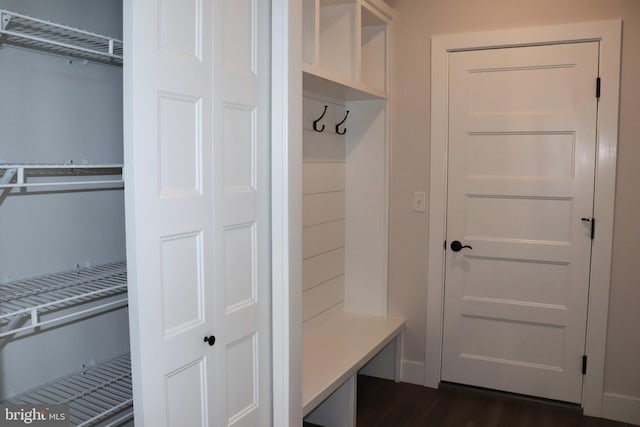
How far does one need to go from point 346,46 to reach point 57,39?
1.70 meters

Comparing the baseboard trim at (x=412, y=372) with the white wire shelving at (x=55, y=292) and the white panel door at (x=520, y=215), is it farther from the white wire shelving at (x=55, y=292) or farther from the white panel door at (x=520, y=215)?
the white wire shelving at (x=55, y=292)

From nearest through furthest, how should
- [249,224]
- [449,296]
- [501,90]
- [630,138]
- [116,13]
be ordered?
[116,13] → [249,224] → [630,138] → [501,90] → [449,296]

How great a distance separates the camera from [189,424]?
5.99 ft

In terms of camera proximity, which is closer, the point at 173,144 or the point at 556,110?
the point at 173,144

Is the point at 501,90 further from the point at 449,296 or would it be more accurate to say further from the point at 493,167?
the point at 449,296

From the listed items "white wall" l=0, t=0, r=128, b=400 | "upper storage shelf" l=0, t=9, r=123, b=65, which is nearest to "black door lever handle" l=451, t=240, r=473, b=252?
"white wall" l=0, t=0, r=128, b=400

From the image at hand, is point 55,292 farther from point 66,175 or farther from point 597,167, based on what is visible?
point 597,167

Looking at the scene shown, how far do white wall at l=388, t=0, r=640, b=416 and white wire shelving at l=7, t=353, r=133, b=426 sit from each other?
2086 mm

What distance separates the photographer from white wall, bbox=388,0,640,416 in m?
3.05

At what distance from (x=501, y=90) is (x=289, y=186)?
174cm

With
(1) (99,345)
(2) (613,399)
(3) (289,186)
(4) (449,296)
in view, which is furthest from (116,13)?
(2) (613,399)

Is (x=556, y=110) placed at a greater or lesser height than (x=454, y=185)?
greater

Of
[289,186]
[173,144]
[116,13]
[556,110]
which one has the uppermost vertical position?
[116,13]

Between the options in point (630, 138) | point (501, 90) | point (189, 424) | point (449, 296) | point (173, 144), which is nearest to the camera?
point (173, 144)
